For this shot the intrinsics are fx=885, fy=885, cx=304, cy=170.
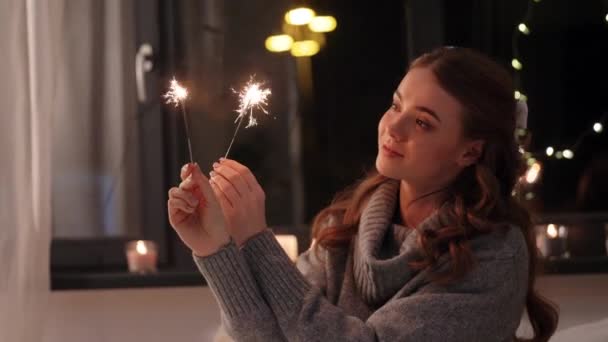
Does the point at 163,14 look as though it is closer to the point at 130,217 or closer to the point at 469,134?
the point at 130,217

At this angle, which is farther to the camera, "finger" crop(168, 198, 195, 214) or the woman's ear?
the woman's ear

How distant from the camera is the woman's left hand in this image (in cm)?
122

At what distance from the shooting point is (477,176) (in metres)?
1.32

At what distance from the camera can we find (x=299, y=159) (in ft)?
7.22

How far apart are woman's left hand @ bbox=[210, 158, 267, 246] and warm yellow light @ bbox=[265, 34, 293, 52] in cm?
101

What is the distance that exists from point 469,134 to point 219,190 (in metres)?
0.38

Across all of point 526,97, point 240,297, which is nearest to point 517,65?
point 526,97

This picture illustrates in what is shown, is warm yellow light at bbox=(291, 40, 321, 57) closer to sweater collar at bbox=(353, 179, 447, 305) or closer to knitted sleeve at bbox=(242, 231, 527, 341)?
sweater collar at bbox=(353, 179, 447, 305)

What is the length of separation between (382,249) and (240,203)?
25cm

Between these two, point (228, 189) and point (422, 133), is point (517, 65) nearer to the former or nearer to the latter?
point (422, 133)

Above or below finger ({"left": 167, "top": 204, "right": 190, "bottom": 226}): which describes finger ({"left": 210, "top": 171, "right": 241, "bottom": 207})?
above

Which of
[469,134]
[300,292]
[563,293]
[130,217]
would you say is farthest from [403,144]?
[130,217]

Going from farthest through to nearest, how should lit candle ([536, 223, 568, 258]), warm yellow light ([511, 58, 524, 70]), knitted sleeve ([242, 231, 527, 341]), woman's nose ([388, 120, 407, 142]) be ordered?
warm yellow light ([511, 58, 524, 70]) → lit candle ([536, 223, 568, 258]) → woman's nose ([388, 120, 407, 142]) → knitted sleeve ([242, 231, 527, 341])

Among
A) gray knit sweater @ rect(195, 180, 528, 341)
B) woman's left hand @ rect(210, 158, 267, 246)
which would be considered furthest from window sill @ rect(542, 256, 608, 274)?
woman's left hand @ rect(210, 158, 267, 246)
